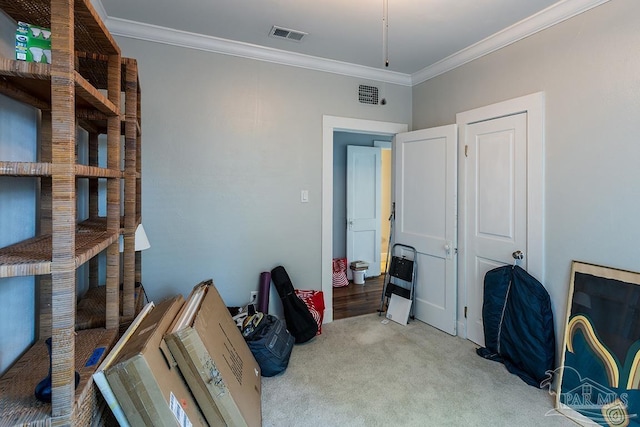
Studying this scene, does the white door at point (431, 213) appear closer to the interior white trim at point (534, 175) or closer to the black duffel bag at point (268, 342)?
the interior white trim at point (534, 175)

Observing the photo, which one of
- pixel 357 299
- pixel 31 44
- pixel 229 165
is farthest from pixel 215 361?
pixel 357 299

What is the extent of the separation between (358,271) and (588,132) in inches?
130

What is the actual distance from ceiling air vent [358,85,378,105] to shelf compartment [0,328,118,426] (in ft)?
9.71

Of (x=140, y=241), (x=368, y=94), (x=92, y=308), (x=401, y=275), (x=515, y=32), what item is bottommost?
(x=401, y=275)

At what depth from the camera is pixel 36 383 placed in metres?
1.12

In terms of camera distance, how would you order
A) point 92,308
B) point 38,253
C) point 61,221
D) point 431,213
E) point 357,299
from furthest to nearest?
point 357,299 → point 431,213 → point 92,308 → point 38,253 → point 61,221

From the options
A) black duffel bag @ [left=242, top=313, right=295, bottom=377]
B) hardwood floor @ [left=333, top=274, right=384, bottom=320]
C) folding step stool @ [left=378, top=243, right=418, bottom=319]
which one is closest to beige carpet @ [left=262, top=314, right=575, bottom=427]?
black duffel bag @ [left=242, top=313, right=295, bottom=377]

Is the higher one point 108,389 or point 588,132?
point 588,132

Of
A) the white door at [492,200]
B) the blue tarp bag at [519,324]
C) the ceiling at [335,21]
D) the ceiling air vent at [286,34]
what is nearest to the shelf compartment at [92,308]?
the ceiling at [335,21]

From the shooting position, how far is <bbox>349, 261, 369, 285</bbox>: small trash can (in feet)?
15.9

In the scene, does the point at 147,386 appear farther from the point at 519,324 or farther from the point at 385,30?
the point at 385,30

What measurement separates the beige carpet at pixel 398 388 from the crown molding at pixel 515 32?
2.54 m

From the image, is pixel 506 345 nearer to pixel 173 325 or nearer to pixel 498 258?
pixel 498 258

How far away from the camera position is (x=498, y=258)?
269cm
